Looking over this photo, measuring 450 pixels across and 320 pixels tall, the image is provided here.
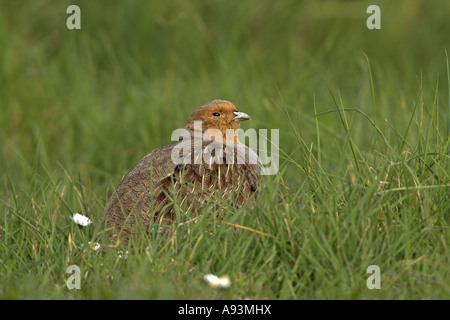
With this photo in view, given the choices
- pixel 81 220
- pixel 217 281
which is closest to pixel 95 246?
pixel 81 220

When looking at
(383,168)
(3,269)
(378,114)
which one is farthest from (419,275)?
(378,114)

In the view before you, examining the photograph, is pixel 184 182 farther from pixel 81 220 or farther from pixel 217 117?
pixel 217 117

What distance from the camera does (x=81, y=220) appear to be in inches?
151

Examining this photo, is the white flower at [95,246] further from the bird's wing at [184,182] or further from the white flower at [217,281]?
the white flower at [217,281]

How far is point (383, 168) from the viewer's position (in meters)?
3.55

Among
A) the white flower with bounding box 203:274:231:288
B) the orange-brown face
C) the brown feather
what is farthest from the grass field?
the orange-brown face

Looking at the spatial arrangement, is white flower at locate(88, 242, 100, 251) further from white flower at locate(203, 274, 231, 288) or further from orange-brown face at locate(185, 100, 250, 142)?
orange-brown face at locate(185, 100, 250, 142)

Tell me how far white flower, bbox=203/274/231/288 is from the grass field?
31 millimetres

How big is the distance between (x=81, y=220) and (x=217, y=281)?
1050mm

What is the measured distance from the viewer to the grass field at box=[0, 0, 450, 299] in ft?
10.6

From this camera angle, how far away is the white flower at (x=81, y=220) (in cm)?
381

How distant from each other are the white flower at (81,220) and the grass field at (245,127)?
0.07 metres

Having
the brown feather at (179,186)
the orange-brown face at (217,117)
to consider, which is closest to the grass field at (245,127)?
the brown feather at (179,186)
